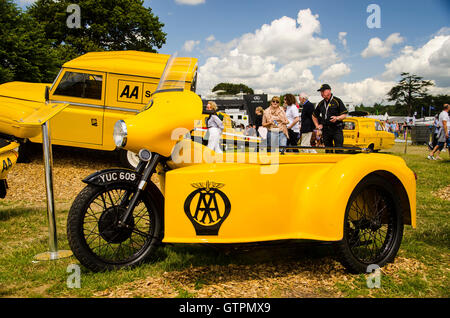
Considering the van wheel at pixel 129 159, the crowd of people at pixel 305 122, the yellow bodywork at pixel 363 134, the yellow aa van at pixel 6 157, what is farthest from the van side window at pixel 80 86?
the yellow bodywork at pixel 363 134

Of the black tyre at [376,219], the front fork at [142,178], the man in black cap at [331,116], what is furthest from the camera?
the man in black cap at [331,116]

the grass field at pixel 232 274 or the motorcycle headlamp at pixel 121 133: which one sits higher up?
the motorcycle headlamp at pixel 121 133

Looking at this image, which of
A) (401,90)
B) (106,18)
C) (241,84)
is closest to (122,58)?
(106,18)

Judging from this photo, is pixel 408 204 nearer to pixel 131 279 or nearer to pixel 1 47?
pixel 131 279

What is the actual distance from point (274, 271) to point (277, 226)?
49cm

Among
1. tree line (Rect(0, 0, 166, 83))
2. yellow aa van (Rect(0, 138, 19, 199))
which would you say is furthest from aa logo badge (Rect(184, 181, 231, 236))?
tree line (Rect(0, 0, 166, 83))

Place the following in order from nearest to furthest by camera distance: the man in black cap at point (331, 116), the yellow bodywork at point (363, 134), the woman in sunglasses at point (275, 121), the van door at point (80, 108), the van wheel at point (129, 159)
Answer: the man in black cap at point (331, 116) → the woman in sunglasses at point (275, 121) → the van door at point (80, 108) → the van wheel at point (129, 159) → the yellow bodywork at point (363, 134)

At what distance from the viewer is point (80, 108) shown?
779 cm

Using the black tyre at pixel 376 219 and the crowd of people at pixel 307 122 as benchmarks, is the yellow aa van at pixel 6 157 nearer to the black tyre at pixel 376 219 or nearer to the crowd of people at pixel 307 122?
the crowd of people at pixel 307 122

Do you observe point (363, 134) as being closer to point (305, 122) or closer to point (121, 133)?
point (305, 122)

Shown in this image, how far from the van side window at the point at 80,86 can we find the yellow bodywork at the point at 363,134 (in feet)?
31.6

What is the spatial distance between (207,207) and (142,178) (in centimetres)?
58

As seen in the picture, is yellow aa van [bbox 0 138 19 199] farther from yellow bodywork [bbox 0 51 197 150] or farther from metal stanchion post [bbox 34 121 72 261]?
yellow bodywork [bbox 0 51 197 150]

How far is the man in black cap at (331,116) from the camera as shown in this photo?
650 cm
